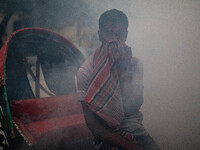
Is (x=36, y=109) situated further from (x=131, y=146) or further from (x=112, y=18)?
(x=112, y=18)

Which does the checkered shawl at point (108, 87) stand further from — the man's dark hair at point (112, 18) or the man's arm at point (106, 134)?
the man's dark hair at point (112, 18)

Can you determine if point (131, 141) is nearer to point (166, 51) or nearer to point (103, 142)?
point (103, 142)

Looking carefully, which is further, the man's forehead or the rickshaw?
the rickshaw

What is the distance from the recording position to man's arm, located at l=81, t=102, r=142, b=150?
112 centimetres

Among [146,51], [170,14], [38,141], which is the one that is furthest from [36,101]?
[170,14]

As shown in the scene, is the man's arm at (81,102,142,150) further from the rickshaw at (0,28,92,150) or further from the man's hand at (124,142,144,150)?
the rickshaw at (0,28,92,150)

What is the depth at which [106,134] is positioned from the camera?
1128 mm

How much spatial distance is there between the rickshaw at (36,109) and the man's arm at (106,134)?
0.82 meters

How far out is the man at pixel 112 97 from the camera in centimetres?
112

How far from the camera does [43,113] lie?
2.05m

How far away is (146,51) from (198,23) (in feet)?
3.71

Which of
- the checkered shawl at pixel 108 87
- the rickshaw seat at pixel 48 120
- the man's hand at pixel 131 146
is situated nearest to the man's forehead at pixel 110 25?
the checkered shawl at pixel 108 87

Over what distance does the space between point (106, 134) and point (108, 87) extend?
343 mm

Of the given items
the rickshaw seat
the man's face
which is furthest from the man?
the rickshaw seat
